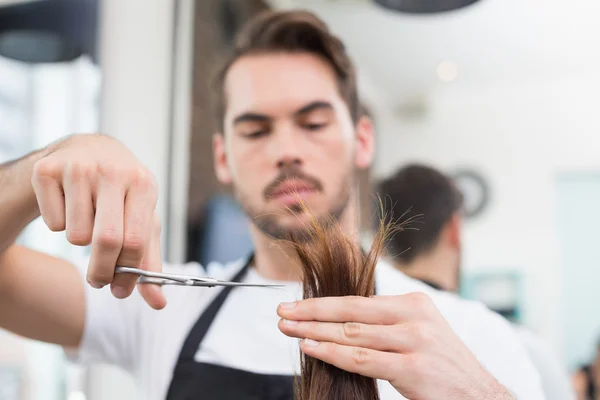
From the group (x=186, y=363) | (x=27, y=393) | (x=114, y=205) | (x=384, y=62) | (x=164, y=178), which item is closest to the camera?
(x=114, y=205)

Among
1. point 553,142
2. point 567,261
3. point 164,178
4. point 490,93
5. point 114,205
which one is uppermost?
point 490,93

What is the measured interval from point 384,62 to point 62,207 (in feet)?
7.84

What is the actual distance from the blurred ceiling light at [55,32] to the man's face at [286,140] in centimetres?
79

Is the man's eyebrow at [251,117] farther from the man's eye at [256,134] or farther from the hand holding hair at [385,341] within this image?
the hand holding hair at [385,341]

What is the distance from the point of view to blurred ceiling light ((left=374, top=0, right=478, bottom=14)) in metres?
1.63

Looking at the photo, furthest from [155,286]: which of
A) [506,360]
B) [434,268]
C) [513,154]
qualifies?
[513,154]

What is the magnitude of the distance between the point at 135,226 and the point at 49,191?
0.13 metres

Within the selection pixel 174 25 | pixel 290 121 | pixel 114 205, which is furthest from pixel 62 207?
pixel 174 25

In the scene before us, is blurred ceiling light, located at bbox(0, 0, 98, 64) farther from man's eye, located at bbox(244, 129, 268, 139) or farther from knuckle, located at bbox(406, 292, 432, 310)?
knuckle, located at bbox(406, 292, 432, 310)

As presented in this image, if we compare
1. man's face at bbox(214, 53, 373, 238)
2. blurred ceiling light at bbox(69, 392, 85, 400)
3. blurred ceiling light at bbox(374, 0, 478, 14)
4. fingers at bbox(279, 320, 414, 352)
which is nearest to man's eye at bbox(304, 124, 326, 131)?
man's face at bbox(214, 53, 373, 238)

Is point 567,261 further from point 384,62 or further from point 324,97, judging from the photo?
point 324,97

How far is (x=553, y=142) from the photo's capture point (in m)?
3.24

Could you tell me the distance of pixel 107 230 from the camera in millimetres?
729

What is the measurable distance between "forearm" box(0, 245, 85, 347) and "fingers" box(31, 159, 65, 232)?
0.35m
